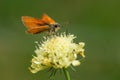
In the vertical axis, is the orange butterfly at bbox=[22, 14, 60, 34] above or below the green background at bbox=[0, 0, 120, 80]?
below

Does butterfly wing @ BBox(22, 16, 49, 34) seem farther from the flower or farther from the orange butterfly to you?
the flower

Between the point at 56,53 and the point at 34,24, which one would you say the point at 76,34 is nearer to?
the point at 56,53

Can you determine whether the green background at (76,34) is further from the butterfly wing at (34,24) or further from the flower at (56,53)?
the butterfly wing at (34,24)

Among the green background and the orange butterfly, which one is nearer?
the orange butterfly

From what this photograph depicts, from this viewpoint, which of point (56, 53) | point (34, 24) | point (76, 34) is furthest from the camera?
point (76, 34)

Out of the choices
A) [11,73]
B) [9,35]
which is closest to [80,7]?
[9,35]

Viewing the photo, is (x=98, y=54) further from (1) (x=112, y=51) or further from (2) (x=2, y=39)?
(2) (x=2, y=39)

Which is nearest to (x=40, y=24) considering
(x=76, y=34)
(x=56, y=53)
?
(x=56, y=53)

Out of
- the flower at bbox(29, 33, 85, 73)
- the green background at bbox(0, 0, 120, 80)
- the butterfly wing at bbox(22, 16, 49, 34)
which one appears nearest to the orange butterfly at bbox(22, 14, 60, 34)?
the butterfly wing at bbox(22, 16, 49, 34)
